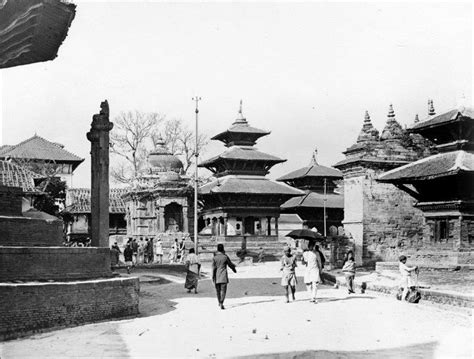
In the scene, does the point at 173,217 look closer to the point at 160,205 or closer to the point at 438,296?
the point at 160,205

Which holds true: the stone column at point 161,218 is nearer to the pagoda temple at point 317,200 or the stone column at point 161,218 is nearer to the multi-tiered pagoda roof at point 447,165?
the pagoda temple at point 317,200

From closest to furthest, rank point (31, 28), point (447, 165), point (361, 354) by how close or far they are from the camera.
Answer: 1. point (361, 354)
2. point (31, 28)
3. point (447, 165)

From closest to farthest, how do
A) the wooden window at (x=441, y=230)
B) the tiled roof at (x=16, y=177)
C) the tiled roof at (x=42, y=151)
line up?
the wooden window at (x=441, y=230) < the tiled roof at (x=16, y=177) < the tiled roof at (x=42, y=151)

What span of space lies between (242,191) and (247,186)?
1.12 meters

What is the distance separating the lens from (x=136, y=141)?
50.6 meters

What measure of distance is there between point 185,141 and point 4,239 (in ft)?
134

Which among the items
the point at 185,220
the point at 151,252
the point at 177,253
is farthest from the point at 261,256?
the point at 151,252

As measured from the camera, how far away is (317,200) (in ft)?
148

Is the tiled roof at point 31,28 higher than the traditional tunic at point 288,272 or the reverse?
higher

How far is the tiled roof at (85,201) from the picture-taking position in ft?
144

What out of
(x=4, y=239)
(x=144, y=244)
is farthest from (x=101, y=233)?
(x=144, y=244)

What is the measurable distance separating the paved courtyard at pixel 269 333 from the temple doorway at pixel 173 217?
65.6 feet

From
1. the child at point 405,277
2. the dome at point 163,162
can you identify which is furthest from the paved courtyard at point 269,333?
the dome at point 163,162

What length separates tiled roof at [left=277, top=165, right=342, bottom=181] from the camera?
47.3 m
